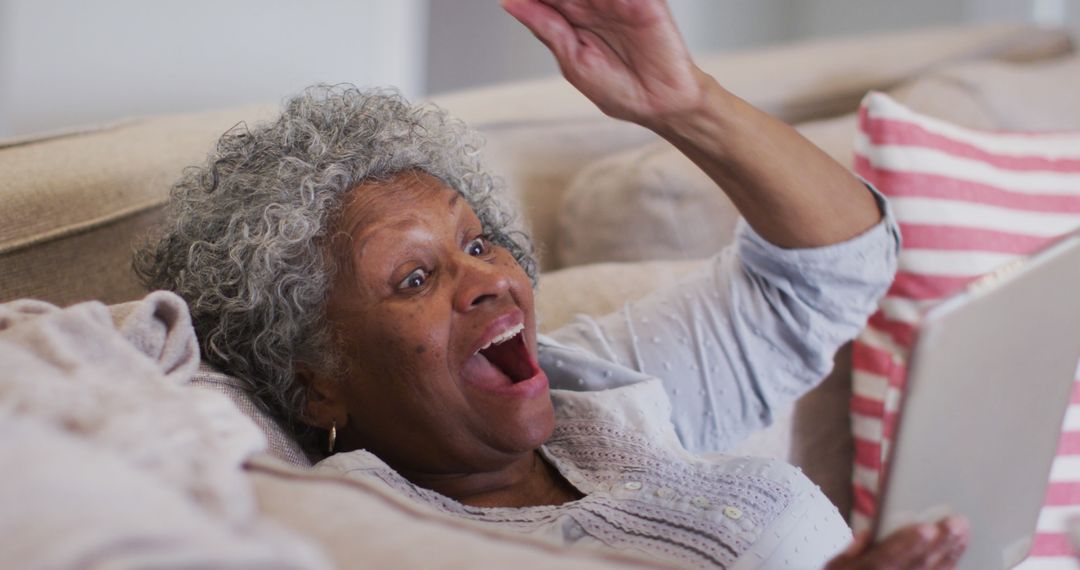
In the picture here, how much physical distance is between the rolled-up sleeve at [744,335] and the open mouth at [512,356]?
4.2 inches

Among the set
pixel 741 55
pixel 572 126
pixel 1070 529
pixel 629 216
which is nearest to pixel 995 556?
pixel 1070 529

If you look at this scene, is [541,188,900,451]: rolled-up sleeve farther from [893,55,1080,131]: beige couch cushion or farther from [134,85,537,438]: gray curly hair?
[893,55,1080,131]: beige couch cushion

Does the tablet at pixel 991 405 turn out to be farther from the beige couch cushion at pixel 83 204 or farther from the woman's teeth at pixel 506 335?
the beige couch cushion at pixel 83 204

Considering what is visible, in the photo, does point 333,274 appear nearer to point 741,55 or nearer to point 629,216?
point 629,216

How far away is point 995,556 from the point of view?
2.77ft

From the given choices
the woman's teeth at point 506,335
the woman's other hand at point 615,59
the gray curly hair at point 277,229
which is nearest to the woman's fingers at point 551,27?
the woman's other hand at point 615,59

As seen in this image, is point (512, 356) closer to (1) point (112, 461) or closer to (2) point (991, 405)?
(2) point (991, 405)

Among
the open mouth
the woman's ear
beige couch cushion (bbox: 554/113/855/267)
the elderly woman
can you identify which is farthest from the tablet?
beige couch cushion (bbox: 554/113/855/267)

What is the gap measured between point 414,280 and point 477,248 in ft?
0.35

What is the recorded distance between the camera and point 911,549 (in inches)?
27.9

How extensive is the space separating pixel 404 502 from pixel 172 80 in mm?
1656

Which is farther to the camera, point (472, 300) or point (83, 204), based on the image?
point (83, 204)

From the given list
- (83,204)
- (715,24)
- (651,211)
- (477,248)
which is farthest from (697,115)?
(715,24)

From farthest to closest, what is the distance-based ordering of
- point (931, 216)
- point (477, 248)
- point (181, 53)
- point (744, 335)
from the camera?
point (181, 53) < point (931, 216) < point (744, 335) < point (477, 248)
